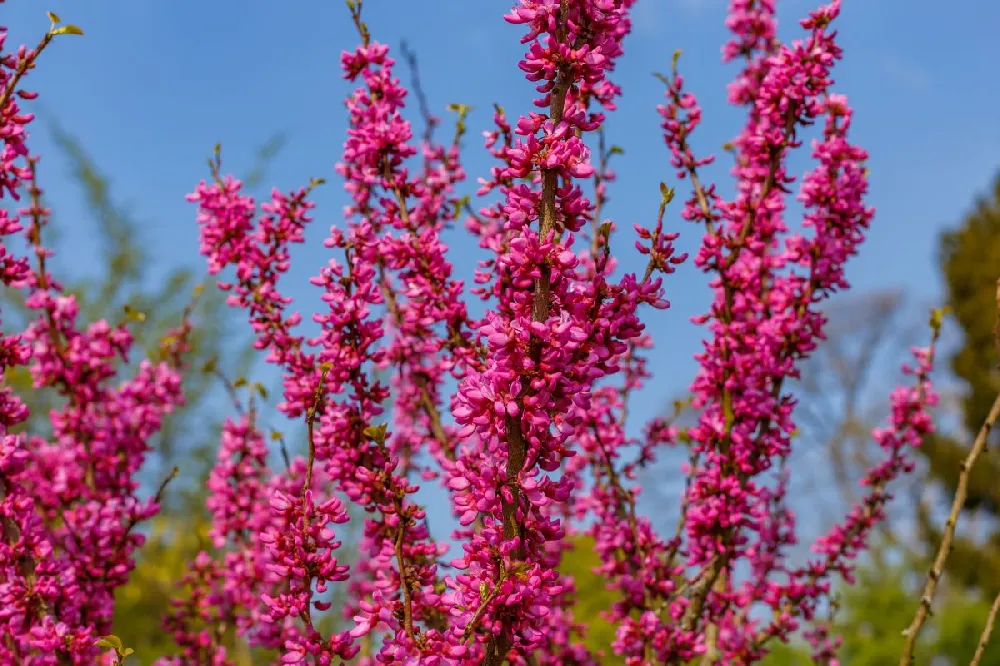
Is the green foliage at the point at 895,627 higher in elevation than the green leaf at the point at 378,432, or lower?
higher

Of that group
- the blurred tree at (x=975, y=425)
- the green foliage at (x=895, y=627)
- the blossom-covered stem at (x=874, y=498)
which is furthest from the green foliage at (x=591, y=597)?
the blurred tree at (x=975, y=425)

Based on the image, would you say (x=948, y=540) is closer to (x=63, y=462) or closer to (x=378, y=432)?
(x=378, y=432)

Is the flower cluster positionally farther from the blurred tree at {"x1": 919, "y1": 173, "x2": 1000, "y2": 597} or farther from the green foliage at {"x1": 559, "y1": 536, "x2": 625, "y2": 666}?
the blurred tree at {"x1": 919, "y1": 173, "x2": 1000, "y2": 597}

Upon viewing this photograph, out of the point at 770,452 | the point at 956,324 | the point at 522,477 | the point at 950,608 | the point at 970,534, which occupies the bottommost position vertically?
the point at 522,477

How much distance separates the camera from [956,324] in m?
22.5

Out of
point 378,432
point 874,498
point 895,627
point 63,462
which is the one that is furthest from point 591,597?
point 895,627

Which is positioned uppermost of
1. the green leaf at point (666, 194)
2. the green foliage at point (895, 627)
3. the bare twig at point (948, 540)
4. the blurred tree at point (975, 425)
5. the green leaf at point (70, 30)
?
the blurred tree at point (975, 425)

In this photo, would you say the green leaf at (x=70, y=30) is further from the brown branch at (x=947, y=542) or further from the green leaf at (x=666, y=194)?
the brown branch at (x=947, y=542)

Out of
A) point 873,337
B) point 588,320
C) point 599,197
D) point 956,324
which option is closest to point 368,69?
point 599,197

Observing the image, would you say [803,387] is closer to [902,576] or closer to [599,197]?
[902,576]

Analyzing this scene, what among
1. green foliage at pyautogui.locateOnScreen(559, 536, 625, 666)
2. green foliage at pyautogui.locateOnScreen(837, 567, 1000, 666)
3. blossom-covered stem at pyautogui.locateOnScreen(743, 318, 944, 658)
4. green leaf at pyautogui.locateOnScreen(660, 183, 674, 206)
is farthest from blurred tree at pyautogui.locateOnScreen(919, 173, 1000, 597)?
green leaf at pyautogui.locateOnScreen(660, 183, 674, 206)

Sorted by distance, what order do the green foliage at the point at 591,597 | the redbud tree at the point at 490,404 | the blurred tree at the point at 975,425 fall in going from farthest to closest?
the blurred tree at the point at 975,425 < the green foliage at the point at 591,597 < the redbud tree at the point at 490,404

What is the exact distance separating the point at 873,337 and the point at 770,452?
23.9m

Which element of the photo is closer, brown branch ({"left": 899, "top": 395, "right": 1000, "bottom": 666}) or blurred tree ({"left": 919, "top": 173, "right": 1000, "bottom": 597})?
brown branch ({"left": 899, "top": 395, "right": 1000, "bottom": 666})
